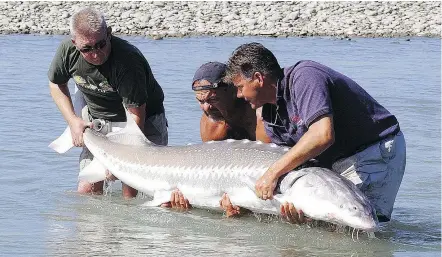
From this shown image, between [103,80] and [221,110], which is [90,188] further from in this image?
[221,110]

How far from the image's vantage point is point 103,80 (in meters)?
7.95

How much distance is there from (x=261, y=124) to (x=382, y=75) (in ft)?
37.2

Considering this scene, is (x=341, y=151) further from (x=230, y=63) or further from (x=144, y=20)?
(x=144, y=20)

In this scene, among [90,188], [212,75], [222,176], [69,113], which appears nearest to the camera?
[222,176]

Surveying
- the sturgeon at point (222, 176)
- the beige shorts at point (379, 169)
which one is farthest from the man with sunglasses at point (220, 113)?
the beige shorts at point (379, 169)

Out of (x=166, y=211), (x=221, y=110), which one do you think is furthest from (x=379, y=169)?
(x=166, y=211)

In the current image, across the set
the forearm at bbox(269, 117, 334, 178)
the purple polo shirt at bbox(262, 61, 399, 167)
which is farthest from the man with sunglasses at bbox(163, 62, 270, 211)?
the forearm at bbox(269, 117, 334, 178)

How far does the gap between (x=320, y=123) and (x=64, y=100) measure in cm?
264

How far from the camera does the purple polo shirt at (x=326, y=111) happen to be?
6.42 metres

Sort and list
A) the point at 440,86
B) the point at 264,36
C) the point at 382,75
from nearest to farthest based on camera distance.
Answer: the point at 440,86 < the point at 382,75 < the point at 264,36

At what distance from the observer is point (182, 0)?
3036cm

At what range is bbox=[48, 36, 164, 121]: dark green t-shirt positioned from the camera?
776cm

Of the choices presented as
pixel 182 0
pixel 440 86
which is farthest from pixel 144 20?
pixel 440 86

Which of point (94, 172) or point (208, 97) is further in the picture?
point (94, 172)
